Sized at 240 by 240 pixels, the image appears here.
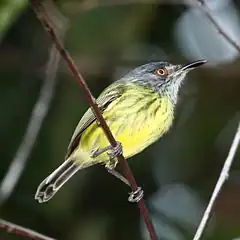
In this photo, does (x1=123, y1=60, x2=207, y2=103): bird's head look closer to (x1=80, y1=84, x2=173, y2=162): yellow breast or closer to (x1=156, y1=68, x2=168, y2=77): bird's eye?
Answer: (x1=156, y1=68, x2=168, y2=77): bird's eye

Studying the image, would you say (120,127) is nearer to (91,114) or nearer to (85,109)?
(91,114)

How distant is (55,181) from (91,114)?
1.18 ft

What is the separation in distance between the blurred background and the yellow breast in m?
1.18

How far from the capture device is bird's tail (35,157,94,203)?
3.46 m

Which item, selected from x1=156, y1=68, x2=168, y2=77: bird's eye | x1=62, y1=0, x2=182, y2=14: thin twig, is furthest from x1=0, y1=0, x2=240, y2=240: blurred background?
x1=156, y1=68, x2=168, y2=77: bird's eye

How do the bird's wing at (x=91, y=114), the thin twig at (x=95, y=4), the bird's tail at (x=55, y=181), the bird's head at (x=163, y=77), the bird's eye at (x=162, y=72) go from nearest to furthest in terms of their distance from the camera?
the bird's tail at (x=55, y=181) < the bird's wing at (x=91, y=114) < the bird's head at (x=163, y=77) < the bird's eye at (x=162, y=72) < the thin twig at (x=95, y=4)

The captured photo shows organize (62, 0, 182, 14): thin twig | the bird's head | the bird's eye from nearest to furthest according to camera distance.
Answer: the bird's head
the bird's eye
(62, 0, 182, 14): thin twig

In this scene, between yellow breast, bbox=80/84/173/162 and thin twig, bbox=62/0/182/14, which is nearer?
yellow breast, bbox=80/84/173/162

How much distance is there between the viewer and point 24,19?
17.1 feet

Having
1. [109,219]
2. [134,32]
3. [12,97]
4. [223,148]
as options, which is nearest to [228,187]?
[223,148]

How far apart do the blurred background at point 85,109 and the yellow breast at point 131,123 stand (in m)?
1.18

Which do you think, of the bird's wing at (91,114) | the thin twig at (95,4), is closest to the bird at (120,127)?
the bird's wing at (91,114)

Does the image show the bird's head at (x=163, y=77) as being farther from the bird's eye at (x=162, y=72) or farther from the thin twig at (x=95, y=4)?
the thin twig at (x=95, y=4)

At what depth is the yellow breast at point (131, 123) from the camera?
12.1 feet
